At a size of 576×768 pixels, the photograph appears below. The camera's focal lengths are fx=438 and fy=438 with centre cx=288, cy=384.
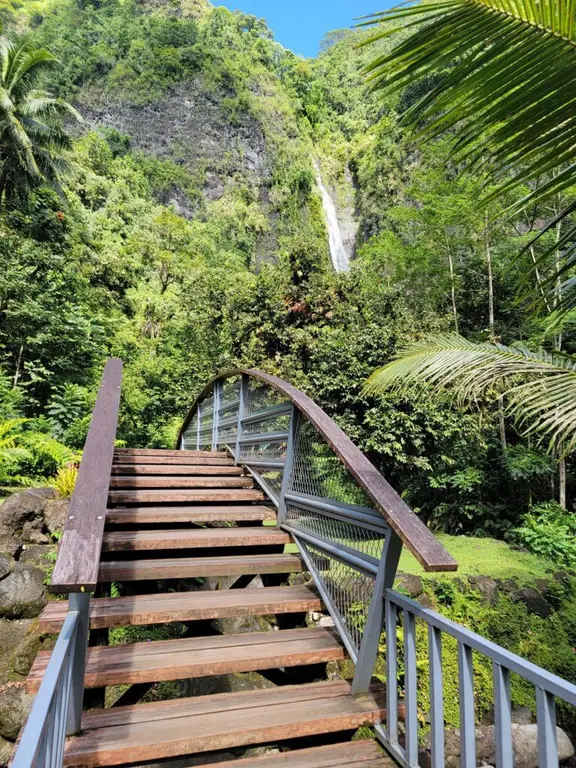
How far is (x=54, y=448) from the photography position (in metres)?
6.73

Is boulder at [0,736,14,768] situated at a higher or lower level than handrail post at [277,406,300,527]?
lower

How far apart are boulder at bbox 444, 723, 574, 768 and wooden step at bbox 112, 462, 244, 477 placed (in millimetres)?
3187

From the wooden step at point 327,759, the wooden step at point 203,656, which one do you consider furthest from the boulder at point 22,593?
the wooden step at point 327,759

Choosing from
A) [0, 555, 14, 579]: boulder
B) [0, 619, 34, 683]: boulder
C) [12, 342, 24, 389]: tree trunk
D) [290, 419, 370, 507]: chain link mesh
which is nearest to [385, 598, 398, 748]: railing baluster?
[290, 419, 370, 507]: chain link mesh

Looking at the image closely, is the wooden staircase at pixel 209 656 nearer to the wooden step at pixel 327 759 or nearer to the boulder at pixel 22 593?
the wooden step at pixel 327 759

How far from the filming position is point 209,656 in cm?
207

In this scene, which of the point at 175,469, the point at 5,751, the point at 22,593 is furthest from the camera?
the point at 22,593

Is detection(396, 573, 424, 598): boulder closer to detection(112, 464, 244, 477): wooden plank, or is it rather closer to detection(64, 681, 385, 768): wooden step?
detection(112, 464, 244, 477): wooden plank

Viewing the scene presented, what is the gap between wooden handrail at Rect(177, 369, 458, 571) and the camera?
155 cm

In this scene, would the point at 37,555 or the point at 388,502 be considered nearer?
the point at 388,502

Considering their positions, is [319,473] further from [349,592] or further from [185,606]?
[185,606]

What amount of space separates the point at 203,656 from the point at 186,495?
1520 millimetres

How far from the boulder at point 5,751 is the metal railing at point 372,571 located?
109 inches

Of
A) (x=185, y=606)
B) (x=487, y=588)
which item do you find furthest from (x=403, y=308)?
(x=185, y=606)
